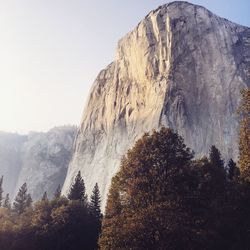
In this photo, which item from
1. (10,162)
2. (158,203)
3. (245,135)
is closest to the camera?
(245,135)

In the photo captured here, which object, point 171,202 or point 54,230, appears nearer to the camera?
point 171,202

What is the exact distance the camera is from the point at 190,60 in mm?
97500

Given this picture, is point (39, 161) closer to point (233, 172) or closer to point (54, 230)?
point (233, 172)

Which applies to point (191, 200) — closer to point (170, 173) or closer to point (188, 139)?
point (170, 173)

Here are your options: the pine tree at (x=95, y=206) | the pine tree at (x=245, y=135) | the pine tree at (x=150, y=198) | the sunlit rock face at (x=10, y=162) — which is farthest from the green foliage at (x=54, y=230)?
the sunlit rock face at (x=10, y=162)

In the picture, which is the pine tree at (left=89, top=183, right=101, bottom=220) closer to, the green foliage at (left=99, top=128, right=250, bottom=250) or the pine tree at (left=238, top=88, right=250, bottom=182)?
the green foliage at (left=99, top=128, right=250, bottom=250)

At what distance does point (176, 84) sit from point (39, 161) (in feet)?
235

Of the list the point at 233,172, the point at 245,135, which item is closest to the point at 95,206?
the point at 233,172

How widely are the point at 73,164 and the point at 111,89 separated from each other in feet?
68.4

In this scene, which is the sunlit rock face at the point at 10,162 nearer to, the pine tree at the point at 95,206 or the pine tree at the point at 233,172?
the pine tree at the point at 95,206

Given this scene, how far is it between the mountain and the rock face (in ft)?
97.7

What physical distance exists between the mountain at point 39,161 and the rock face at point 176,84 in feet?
97.7

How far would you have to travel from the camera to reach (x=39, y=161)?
152 meters

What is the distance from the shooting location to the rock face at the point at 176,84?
91.5 m
